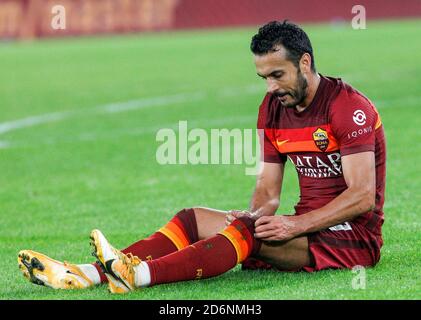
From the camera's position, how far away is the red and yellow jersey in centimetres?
612

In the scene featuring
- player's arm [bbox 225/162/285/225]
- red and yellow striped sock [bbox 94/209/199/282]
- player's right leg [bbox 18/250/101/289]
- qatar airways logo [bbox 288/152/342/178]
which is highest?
qatar airways logo [bbox 288/152/342/178]

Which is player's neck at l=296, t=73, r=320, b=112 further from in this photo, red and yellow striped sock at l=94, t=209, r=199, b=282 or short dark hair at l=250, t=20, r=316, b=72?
red and yellow striped sock at l=94, t=209, r=199, b=282

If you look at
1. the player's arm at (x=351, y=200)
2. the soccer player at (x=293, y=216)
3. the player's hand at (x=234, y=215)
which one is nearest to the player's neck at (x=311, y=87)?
the soccer player at (x=293, y=216)

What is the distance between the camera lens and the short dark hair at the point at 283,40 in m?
6.07

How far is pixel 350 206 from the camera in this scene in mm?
6031

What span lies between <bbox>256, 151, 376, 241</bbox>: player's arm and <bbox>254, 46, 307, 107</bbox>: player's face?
0.46 m

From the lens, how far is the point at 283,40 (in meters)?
6.07

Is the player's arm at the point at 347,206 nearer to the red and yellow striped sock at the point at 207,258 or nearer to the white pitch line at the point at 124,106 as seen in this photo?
the red and yellow striped sock at the point at 207,258

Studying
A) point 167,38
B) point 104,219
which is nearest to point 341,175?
point 104,219

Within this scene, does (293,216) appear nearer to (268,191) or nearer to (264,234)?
(264,234)

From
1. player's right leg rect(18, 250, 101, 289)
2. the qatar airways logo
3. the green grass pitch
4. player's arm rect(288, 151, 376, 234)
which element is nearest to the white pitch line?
the green grass pitch
